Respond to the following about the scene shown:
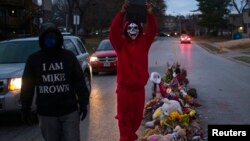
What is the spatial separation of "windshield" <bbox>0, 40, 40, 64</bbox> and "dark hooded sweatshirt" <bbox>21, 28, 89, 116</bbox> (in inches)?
222

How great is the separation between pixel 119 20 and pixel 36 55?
159 centimetres

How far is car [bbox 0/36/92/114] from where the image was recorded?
32.6 ft

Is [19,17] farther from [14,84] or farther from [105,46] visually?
[14,84]

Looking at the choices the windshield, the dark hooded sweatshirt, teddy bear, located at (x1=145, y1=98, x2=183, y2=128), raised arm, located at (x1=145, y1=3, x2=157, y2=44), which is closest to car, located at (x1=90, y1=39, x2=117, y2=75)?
the windshield

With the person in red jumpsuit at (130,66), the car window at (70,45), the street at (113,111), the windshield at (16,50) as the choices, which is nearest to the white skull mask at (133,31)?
the person in red jumpsuit at (130,66)

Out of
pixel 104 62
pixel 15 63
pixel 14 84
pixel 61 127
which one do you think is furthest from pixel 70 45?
pixel 104 62

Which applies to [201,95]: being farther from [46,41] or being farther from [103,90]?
[46,41]

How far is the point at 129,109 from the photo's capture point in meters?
7.01

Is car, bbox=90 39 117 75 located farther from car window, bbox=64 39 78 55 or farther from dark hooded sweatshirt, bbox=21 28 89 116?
dark hooded sweatshirt, bbox=21 28 89 116

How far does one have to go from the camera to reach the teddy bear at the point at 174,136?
284 inches

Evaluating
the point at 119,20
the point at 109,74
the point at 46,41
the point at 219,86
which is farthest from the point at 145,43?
the point at 109,74

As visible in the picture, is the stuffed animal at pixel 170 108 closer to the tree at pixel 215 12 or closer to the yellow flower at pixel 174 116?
the yellow flower at pixel 174 116

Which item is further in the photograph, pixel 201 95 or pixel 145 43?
pixel 201 95

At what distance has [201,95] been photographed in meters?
14.5
